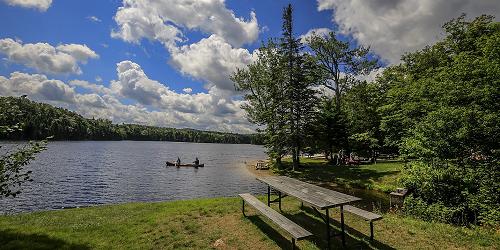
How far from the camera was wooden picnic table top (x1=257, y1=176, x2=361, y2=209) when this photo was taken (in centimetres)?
906

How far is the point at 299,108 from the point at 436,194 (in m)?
22.3

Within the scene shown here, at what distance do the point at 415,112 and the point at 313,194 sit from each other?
2161 centimetres

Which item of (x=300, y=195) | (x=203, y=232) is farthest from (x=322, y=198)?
(x=203, y=232)

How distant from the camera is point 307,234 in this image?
8.27 metres

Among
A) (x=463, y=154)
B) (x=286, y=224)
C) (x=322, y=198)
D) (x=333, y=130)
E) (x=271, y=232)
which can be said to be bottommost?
(x=271, y=232)

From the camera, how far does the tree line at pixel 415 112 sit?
1561cm

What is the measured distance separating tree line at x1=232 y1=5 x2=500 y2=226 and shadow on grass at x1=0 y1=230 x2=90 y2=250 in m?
14.7

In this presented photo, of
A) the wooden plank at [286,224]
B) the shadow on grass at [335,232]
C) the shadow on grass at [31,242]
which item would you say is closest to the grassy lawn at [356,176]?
Answer: the shadow on grass at [335,232]

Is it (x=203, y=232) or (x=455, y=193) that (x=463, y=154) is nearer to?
(x=455, y=193)

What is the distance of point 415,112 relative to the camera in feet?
90.5

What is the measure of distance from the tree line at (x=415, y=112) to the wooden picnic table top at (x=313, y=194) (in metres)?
7.01

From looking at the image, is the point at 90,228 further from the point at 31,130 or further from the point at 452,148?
the point at 31,130

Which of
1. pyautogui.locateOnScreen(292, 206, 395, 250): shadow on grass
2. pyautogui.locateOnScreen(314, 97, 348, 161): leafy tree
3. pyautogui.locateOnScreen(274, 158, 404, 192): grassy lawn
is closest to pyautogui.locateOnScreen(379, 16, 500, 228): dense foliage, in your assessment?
pyautogui.locateOnScreen(292, 206, 395, 250): shadow on grass

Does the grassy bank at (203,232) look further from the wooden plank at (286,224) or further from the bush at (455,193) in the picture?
the bush at (455,193)
